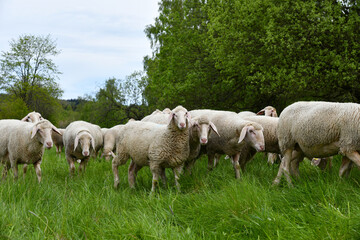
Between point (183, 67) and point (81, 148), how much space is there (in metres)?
12.4

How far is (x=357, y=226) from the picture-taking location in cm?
293

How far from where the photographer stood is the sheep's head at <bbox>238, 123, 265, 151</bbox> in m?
6.29

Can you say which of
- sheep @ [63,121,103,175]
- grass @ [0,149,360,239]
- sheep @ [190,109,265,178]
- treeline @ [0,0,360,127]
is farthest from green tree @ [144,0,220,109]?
grass @ [0,149,360,239]

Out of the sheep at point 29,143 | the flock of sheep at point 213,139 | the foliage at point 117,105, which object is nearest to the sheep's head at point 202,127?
the flock of sheep at point 213,139

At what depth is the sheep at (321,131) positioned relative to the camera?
4727 mm

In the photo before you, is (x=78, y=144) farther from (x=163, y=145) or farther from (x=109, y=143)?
(x=109, y=143)

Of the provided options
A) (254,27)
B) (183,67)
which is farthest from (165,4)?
(254,27)

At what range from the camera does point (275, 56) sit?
535 inches

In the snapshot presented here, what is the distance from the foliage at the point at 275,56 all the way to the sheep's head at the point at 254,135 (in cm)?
676

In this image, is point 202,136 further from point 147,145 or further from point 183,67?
point 183,67

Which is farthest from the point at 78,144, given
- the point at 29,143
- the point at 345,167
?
the point at 345,167

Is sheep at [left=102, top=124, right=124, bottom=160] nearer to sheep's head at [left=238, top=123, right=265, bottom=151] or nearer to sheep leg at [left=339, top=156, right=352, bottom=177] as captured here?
sheep's head at [left=238, top=123, right=265, bottom=151]

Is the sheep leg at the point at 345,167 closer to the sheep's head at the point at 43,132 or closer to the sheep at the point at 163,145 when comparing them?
the sheep at the point at 163,145

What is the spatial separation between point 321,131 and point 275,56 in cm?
911
